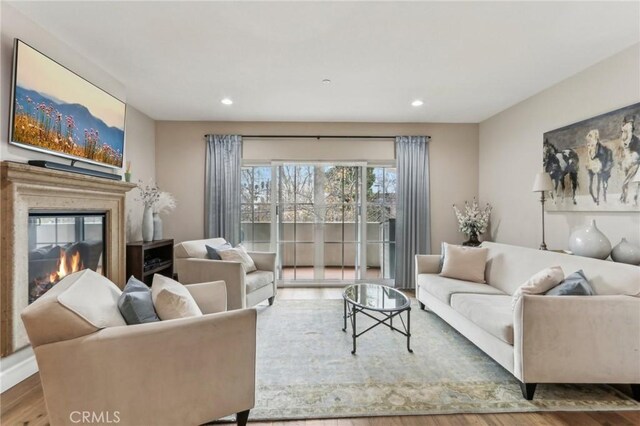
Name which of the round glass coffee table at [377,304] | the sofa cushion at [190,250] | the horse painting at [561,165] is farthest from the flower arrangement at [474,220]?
the sofa cushion at [190,250]

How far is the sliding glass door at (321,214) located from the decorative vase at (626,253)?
2.60m

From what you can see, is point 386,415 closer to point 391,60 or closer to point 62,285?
point 62,285

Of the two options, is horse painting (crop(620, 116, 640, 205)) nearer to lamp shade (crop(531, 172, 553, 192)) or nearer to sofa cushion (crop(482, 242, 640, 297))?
lamp shade (crop(531, 172, 553, 192))

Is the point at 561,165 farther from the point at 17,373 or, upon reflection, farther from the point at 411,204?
the point at 17,373

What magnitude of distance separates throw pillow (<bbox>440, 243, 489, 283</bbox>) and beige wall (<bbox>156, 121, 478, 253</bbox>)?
4.34 feet

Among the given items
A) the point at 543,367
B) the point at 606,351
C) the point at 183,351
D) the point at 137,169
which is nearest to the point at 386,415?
the point at 543,367

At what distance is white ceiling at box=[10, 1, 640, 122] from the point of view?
196 centimetres

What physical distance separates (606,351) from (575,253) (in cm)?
98

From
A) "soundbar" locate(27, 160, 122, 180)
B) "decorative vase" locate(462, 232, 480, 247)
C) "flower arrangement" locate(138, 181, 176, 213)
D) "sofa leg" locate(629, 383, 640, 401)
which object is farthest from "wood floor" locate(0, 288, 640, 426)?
"decorative vase" locate(462, 232, 480, 247)

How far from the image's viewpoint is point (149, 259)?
11.4 ft

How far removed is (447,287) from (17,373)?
3524 millimetres

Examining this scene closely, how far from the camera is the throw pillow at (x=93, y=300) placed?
1.23 meters

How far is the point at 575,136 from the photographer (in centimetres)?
286

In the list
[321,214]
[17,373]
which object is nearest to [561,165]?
[321,214]
